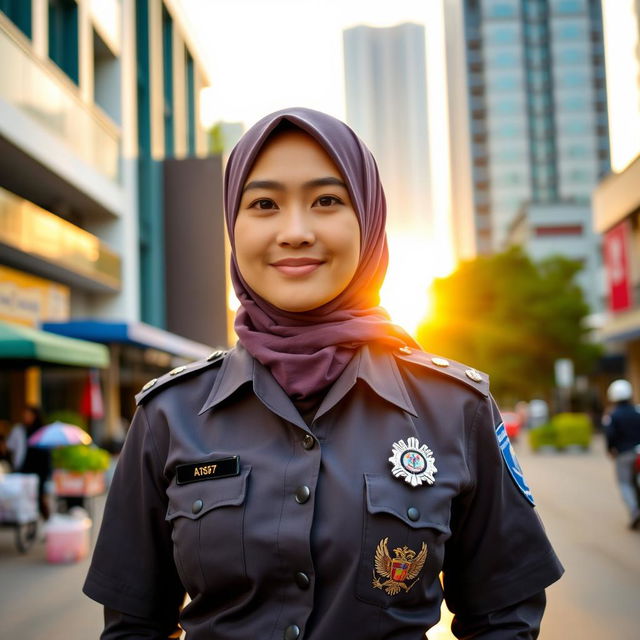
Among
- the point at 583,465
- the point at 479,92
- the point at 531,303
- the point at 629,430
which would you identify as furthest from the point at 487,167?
the point at 629,430

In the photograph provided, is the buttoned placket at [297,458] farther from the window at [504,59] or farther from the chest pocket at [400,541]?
the window at [504,59]

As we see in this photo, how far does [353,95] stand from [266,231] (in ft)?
418

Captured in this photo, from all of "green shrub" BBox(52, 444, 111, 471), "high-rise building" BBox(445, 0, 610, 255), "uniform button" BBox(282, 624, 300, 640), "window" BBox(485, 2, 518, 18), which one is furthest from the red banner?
"window" BBox(485, 2, 518, 18)

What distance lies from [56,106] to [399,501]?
1662 centimetres

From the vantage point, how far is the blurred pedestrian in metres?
10.3

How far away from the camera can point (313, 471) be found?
1611 millimetres

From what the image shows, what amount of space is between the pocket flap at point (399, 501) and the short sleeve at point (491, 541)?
11 cm

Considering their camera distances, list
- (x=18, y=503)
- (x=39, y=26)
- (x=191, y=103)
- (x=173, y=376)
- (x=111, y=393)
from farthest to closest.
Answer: (x=191, y=103) < (x=111, y=393) < (x=39, y=26) < (x=18, y=503) < (x=173, y=376)

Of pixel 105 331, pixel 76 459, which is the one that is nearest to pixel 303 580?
pixel 76 459

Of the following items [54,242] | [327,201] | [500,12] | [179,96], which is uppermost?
[500,12]

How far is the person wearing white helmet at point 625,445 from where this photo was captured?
9688mm

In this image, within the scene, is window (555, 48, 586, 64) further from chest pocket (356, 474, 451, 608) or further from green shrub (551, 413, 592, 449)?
chest pocket (356, 474, 451, 608)

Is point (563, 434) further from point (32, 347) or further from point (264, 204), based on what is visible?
point (264, 204)

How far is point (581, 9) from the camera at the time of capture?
3024 inches
